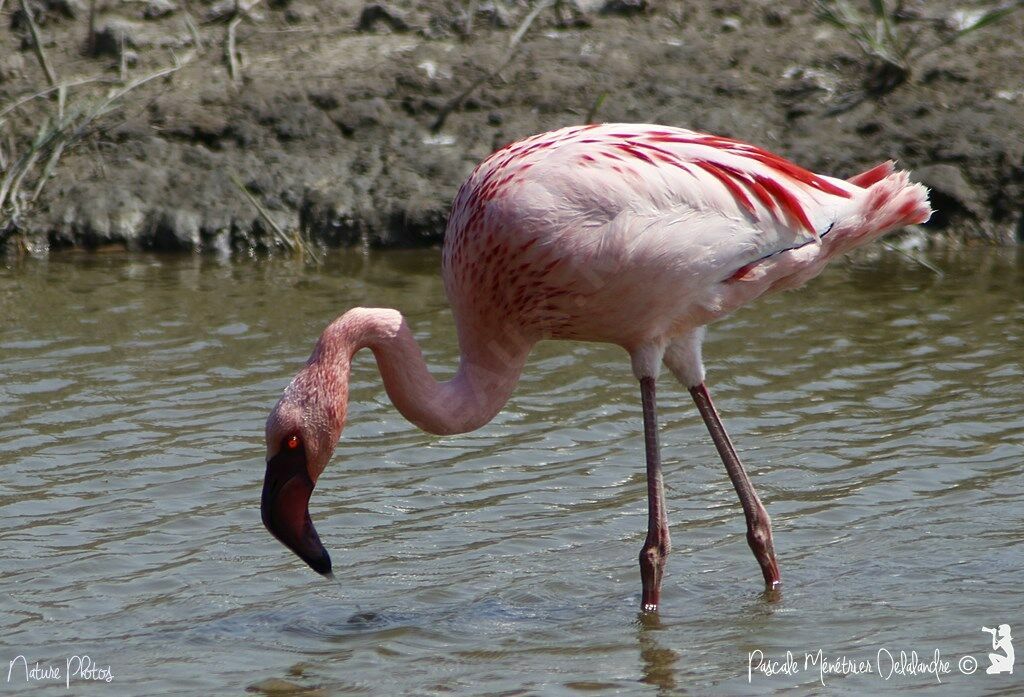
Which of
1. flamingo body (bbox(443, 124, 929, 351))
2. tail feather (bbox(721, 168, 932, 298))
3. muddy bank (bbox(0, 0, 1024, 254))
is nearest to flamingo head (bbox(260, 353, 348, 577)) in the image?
flamingo body (bbox(443, 124, 929, 351))

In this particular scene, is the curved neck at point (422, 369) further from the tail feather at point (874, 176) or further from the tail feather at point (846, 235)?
the tail feather at point (874, 176)

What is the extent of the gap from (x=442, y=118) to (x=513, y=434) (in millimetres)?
4302

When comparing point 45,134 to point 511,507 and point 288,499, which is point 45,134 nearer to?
point 511,507

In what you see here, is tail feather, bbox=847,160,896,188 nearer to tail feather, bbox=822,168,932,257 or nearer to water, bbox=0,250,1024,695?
tail feather, bbox=822,168,932,257

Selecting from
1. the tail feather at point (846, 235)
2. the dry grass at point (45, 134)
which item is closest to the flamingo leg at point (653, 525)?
the tail feather at point (846, 235)

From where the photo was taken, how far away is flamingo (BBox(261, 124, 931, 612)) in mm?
5164

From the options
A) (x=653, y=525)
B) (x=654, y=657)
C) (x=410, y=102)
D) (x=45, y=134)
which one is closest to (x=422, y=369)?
(x=653, y=525)

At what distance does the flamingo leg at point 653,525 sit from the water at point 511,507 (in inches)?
4.2

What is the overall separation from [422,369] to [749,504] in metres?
1.39

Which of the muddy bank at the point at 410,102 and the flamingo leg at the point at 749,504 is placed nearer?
the flamingo leg at the point at 749,504

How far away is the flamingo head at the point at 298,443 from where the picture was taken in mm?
5074

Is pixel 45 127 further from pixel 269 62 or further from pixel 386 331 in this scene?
pixel 386 331

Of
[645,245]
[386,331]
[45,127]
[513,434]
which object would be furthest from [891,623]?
[45,127]

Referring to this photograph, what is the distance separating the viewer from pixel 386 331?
17.5 ft
